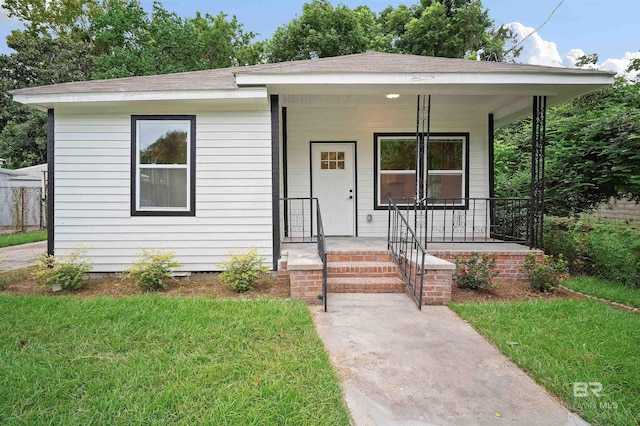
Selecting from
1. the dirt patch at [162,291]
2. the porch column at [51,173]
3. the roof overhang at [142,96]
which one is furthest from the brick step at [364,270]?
the porch column at [51,173]

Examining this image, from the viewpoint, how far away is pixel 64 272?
4.52 meters

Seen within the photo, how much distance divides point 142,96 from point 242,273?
2.81m

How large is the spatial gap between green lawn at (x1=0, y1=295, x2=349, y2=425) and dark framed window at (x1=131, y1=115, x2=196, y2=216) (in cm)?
178

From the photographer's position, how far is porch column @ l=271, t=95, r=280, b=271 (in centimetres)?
515

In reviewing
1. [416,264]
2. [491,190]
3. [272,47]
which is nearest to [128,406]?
[416,264]

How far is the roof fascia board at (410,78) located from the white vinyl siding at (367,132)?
189cm

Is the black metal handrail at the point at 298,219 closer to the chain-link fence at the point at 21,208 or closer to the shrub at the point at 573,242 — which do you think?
the shrub at the point at 573,242

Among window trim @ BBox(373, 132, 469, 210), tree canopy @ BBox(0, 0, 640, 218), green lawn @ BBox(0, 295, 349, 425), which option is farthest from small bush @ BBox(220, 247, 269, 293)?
tree canopy @ BBox(0, 0, 640, 218)

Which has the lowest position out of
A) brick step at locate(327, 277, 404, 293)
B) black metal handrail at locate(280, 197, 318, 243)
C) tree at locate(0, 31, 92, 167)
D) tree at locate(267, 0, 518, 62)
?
brick step at locate(327, 277, 404, 293)

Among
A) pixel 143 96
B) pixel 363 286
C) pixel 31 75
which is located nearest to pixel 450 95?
pixel 363 286

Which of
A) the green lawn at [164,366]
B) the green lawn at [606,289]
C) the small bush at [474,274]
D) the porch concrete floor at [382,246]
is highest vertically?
the porch concrete floor at [382,246]

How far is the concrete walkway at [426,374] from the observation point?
6.70ft

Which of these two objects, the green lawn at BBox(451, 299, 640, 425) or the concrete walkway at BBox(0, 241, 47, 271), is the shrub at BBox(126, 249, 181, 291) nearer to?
the concrete walkway at BBox(0, 241, 47, 271)

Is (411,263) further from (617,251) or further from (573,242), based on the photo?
(573,242)
